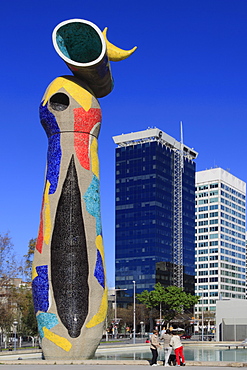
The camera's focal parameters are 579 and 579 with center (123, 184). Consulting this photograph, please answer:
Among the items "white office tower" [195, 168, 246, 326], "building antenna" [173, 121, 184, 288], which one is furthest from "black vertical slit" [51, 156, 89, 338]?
"white office tower" [195, 168, 246, 326]

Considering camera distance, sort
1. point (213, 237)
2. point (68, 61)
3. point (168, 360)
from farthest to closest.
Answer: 1. point (213, 237)
2. point (68, 61)
3. point (168, 360)

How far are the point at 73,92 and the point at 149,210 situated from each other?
100m

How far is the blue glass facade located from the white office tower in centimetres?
1835

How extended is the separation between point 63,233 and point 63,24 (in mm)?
9243

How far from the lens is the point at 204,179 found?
5832 inches

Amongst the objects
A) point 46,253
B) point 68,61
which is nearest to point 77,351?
point 46,253

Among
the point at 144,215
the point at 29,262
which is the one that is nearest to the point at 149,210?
the point at 144,215

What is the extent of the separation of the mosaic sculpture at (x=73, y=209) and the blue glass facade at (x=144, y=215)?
9872cm

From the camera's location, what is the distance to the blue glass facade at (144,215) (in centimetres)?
12394

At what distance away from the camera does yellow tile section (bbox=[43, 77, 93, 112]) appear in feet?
84.0

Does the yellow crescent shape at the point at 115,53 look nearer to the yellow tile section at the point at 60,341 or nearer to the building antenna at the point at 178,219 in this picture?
the yellow tile section at the point at 60,341

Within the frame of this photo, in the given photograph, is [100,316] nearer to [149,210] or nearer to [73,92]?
[73,92]

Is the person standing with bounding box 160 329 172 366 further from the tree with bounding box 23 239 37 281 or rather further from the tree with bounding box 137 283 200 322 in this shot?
the tree with bounding box 137 283 200 322

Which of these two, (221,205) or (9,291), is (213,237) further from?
(9,291)
